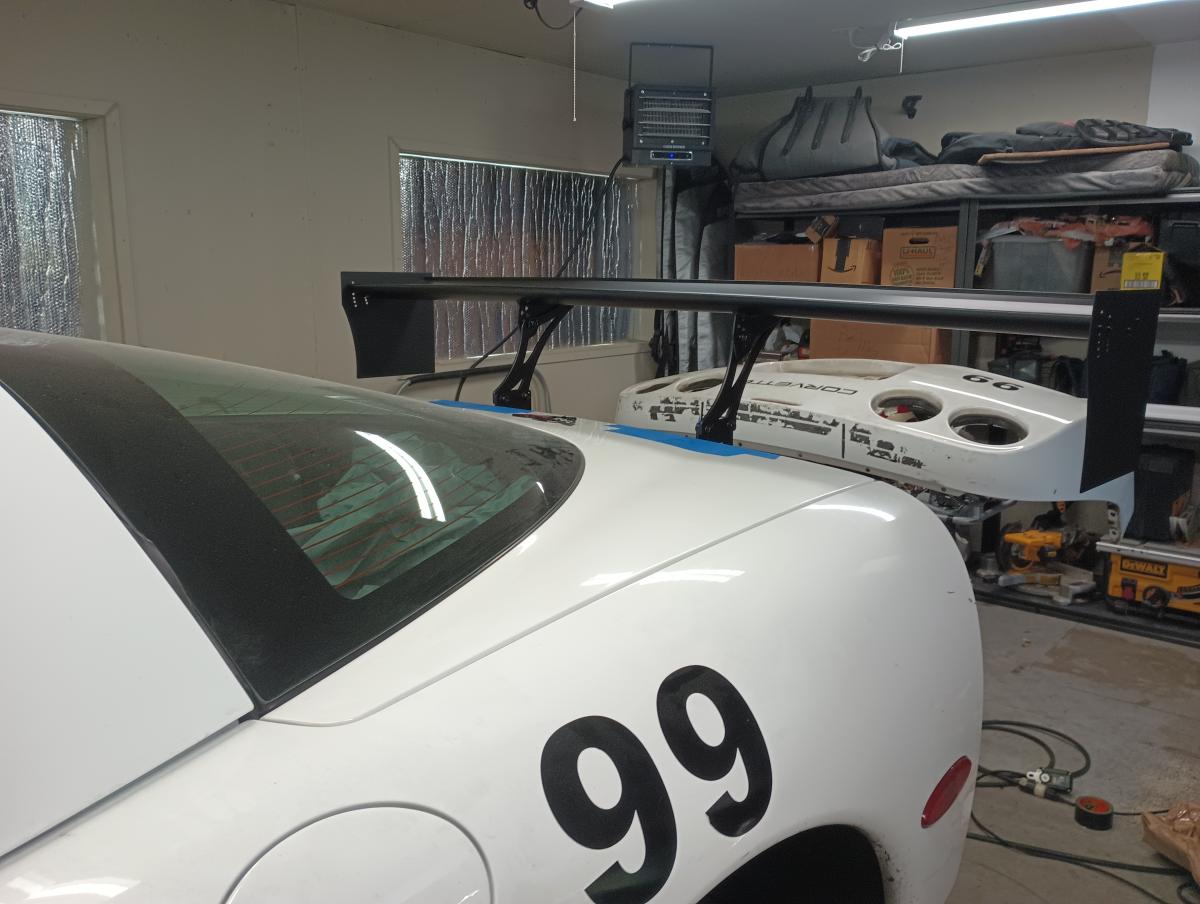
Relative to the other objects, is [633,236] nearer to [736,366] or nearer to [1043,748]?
[1043,748]

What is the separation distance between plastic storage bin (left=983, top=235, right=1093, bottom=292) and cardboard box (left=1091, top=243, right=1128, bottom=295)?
4cm

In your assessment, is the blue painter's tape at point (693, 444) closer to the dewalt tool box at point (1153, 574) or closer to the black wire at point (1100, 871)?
the black wire at point (1100, 871)

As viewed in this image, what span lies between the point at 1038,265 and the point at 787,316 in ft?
11.2

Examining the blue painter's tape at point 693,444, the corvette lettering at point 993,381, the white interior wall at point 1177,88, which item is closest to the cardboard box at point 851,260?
the white interior wall at point 1177,88

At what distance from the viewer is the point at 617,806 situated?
744 mm

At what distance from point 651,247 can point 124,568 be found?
5419mm

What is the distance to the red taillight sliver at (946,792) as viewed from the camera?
1.11 metres

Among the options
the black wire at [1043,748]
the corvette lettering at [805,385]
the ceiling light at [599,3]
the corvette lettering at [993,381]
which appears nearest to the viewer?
the corvette lettering at [993,381]

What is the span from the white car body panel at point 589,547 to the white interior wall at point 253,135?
2.79m

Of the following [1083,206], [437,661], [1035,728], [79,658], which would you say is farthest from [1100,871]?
[1083,206]

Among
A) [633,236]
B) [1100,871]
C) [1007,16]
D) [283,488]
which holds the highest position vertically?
[1007,16]

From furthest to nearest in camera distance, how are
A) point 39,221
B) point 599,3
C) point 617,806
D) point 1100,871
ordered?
point 599,3, point 39,221, point 1100,871, point 617,806

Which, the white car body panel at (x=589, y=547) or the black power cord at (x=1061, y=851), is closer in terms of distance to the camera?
the white car body panel at (x=589, y=547)

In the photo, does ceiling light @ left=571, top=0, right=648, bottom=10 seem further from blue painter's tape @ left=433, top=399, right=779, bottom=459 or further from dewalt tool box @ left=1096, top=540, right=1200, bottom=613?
dewalt tool box @ left=1096, top=540, right=1200, bottom=613
